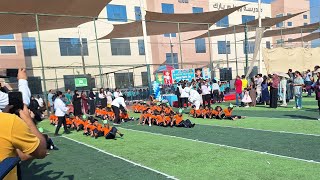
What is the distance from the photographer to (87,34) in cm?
3462

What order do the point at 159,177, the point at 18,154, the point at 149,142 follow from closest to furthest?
1. the point at 18,154
2. the point at 159,177
3. the point at 149,142

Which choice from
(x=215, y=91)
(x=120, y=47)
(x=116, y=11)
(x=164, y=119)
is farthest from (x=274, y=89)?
(x=116, y=11)

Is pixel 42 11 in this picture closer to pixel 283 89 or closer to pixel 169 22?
pixel 169 22

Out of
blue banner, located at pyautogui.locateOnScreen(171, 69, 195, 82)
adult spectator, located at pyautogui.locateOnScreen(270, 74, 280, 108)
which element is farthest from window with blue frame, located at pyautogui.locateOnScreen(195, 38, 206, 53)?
adult spectator, located at pyautogui.locateOnScreen(270, 74, 280, 108)

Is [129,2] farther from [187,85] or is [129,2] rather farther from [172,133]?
[172,133]

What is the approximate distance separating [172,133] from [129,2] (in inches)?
1256

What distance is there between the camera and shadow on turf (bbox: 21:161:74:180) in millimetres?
6091

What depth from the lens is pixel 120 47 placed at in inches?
1479

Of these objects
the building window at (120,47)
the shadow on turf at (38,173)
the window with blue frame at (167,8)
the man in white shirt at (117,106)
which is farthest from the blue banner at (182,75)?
the window with blue frame at (167,8)

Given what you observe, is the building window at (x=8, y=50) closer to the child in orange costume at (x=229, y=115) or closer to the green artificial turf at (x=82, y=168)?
the green artificial turf at (x=82, y=168)

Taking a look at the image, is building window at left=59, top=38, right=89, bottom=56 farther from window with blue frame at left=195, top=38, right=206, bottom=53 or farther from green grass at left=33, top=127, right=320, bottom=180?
green grass at left=33, top=127, right=320, bottom=180

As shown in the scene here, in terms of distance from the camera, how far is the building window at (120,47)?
1455 inches

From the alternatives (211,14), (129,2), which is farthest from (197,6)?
→ (211,14)

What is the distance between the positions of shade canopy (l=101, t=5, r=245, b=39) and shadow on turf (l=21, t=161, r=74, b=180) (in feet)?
41.5
